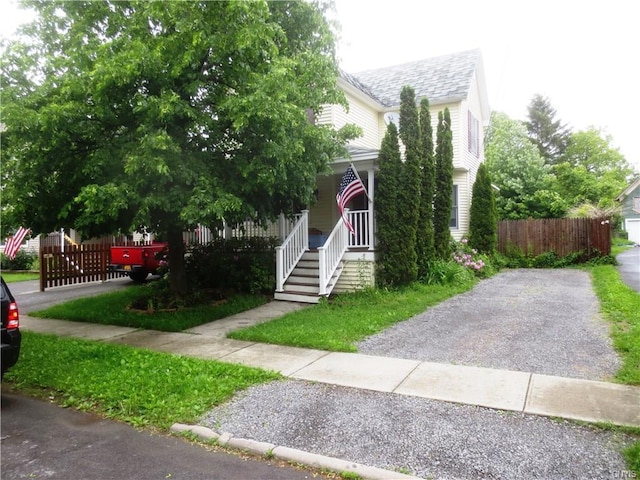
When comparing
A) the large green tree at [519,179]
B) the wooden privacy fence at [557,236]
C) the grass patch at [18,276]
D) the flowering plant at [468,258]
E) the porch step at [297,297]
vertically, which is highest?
the large green tree at [519,179]

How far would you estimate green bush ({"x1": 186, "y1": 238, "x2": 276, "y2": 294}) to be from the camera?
1118cm

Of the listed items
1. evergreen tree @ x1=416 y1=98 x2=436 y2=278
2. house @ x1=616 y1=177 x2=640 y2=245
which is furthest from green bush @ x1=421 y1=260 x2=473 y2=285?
house @ x1=616 y1=177 x2=640 y2=245

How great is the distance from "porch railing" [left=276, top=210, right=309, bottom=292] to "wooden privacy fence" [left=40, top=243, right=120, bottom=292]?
7.30 meters

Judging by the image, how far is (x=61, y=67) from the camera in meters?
6.93

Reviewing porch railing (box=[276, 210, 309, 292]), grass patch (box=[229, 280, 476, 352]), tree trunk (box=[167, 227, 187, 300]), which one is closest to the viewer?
grass patch (box=[229, 280, 476, 352])

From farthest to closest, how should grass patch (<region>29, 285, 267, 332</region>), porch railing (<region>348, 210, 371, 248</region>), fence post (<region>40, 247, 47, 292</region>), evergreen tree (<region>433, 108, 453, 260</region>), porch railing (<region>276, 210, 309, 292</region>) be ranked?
fence post (<region>40, 247, 47, 292</region>)
evergreen tree (<region>433, 108, 453, 260</region>)
porch railing (<region>348, 210, 371, 248</region>)
porch railing (<region>276, 210, 309, 292</region>)
grass patch (<region>29, 285, 267, 332</region>)

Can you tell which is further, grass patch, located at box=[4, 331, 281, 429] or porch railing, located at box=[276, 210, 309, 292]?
porch railing, located at box=[276, 210, 309, 292]

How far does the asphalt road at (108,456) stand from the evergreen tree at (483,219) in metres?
14.6

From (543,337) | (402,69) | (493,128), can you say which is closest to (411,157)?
(543,337)

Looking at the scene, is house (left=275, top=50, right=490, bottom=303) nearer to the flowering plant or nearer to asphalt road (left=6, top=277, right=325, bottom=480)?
the flowering plant

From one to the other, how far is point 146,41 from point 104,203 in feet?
8.03

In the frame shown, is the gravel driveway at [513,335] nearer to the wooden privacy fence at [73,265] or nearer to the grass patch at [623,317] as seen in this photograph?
the grass patch at [623,317]

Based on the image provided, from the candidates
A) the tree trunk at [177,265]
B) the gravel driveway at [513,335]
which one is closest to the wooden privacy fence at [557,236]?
the gravel driveway at [513,335]

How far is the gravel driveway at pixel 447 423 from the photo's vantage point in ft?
10.6
